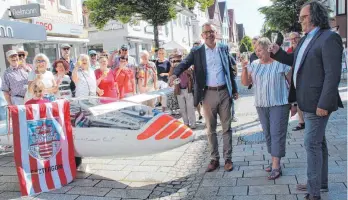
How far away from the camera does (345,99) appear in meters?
11.0

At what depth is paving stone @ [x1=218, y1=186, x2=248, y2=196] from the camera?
A: 4.12 metres

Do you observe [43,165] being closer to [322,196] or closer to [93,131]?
→ [93,131]

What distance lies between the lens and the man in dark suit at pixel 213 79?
488 centimetres

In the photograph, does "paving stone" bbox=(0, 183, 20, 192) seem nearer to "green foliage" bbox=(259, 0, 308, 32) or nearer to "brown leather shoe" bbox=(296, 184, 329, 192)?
"brown leather shoe" bbox=(296, 184, 329, 192)

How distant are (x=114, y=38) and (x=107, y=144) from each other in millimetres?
21717

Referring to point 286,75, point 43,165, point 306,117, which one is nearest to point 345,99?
point 286,75

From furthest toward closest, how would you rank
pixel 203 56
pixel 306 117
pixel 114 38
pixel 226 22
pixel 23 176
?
pixel 226 22
pixel 114 38
pixel 203 56
pixel 23 176
pixel 306 117

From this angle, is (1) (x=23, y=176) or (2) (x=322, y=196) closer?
(2) (x=322, y=196)

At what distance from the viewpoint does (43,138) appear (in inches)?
181

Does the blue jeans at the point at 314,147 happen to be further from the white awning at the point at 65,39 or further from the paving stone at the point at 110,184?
the white awning at the point at 65,39

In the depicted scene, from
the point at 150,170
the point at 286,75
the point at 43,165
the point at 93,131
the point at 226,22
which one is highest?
the point at 226,22

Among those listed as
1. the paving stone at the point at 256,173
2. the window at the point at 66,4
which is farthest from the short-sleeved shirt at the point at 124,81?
the window at the point at 66,4

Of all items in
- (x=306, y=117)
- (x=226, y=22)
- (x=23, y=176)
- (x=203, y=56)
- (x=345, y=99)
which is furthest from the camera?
(x=226, y=22)

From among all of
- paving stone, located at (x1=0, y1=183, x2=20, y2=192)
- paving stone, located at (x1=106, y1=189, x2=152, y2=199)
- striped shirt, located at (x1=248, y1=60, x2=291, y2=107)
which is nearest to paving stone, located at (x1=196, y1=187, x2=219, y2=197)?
paving stone, located at (x1=106, y1=189, x2=152, y2=199)
